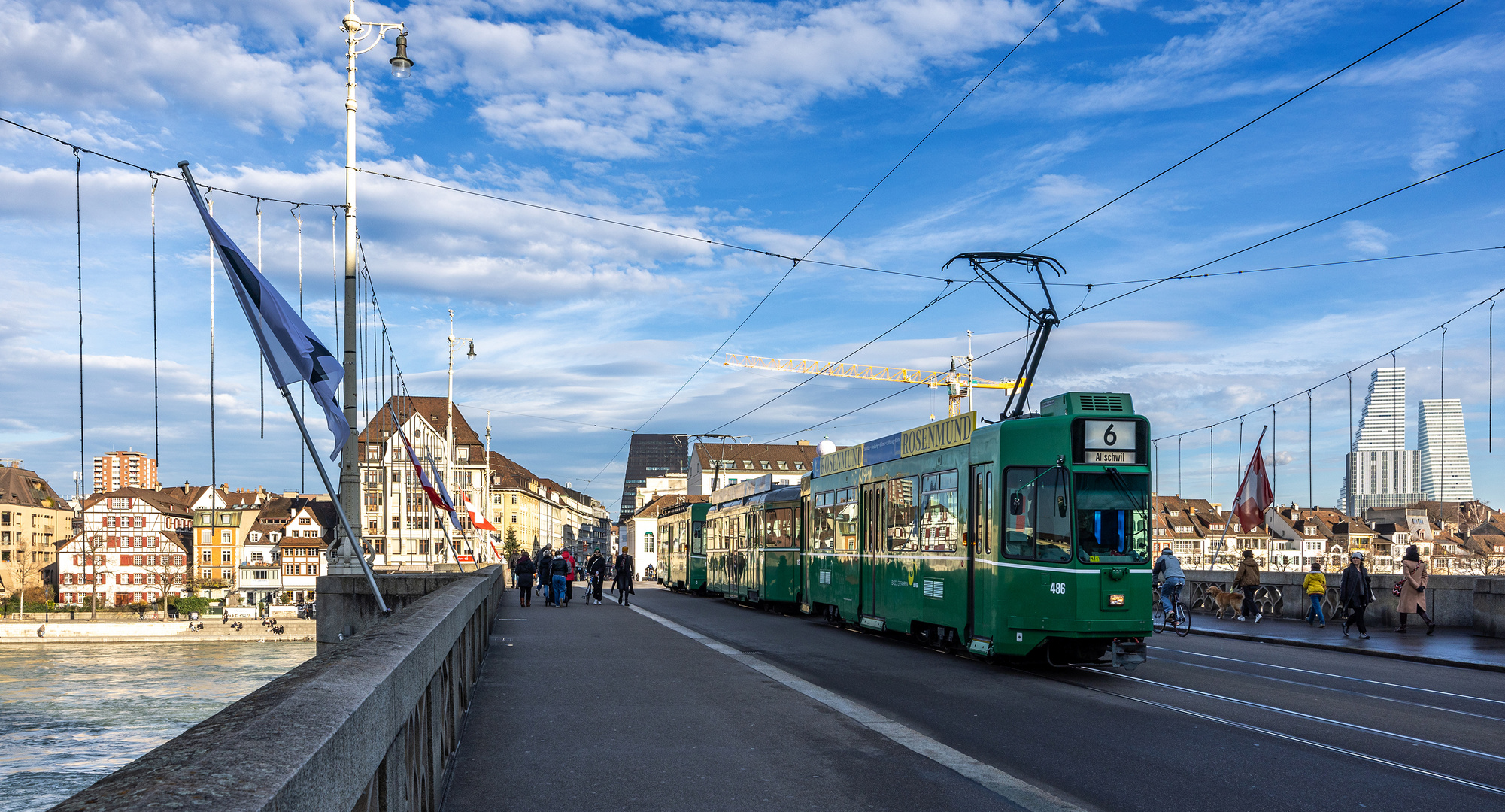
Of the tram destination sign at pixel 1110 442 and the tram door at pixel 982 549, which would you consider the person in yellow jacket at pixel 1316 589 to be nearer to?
the tram door at pixel 982 549

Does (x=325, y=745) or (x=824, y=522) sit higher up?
(x=325, y=745)

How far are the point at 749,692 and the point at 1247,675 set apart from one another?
22.8 feet

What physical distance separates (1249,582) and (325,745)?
26585 mm

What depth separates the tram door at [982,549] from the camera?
623 inches

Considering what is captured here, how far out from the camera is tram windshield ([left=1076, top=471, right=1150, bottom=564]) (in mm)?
14875

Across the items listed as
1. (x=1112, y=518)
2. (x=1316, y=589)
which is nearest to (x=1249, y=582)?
(x=1316, y=589)

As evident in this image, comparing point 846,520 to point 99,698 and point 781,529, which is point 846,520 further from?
point 99,698

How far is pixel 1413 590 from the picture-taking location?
76.7 feet

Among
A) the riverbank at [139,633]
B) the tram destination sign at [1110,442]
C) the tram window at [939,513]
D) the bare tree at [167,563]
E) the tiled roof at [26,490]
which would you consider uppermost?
the tram destination sign at [1110,442]

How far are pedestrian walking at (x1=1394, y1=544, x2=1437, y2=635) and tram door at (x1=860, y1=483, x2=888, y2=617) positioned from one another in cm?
1003

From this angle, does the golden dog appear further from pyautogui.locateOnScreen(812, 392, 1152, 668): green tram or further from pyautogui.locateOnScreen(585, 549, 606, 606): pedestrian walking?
pyautogui.locateOnScreen(585, 549, 606, 606): pedestrian walking

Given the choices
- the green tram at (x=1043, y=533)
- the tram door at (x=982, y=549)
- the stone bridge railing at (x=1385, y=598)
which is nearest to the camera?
the green tram at (x=1043, y=533)

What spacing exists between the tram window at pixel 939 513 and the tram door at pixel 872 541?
6.64ft

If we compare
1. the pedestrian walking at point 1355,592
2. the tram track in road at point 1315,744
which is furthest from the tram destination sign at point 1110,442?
the pedestrian walking at point 1355,592
